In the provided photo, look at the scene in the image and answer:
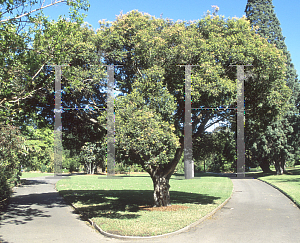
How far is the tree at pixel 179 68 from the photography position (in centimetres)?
1012

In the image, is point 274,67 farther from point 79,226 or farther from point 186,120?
point 79,226

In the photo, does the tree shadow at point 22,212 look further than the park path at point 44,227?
Yes

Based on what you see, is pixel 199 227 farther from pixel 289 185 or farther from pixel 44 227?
pixel 289 185

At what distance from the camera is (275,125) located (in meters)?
35.2

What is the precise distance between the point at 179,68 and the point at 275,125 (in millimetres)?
28345

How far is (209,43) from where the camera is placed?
11.0 meters

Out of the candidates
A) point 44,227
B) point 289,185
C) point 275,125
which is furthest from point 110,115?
point 275,125

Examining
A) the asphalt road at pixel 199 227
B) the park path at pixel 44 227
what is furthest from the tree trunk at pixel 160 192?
the park path at pixel 44 227

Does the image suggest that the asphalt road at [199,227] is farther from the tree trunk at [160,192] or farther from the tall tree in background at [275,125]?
the tall tree in background at [275,125]

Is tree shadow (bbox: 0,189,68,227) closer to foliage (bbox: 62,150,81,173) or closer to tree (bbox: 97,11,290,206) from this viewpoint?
tree (bbox: 97,11,290,206)

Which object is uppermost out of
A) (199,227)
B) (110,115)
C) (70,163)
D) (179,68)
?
(179,68)

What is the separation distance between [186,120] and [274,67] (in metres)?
4.05

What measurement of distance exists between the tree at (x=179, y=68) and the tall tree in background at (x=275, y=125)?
77.9 ft

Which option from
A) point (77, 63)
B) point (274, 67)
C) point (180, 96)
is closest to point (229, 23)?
point (274, 67)
